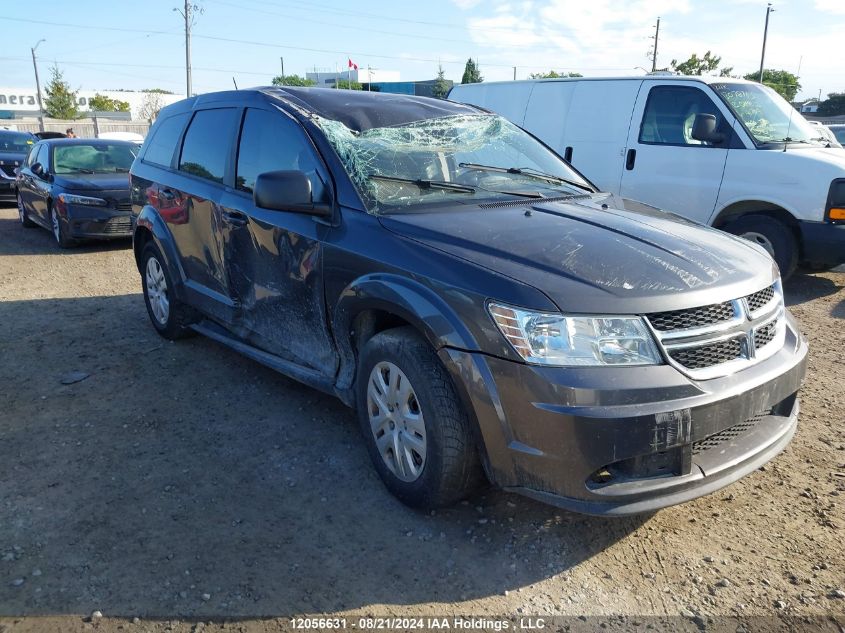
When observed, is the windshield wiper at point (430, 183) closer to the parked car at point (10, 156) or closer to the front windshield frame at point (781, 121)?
the front windshield frame at point (781, 121)

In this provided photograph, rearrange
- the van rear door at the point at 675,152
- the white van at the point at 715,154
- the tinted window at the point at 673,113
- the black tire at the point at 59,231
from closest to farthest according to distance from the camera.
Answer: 1. the white van at the point at 715,154
2. the van rear door at the point at 675,152
3. the tinted window at the point at 673,113
4. the black tire at the point at 59,231

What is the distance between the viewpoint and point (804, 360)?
2.99 meters

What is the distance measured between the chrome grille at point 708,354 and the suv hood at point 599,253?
0.56 feet

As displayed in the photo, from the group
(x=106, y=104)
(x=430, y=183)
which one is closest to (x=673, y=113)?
(x=430, y=183)

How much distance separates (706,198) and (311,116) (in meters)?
4.99

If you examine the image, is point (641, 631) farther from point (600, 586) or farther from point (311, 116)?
point (311, 116)

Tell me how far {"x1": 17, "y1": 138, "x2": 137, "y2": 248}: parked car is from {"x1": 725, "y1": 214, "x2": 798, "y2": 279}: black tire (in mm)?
7648

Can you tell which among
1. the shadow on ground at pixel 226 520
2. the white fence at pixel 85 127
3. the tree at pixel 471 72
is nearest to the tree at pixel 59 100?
the white fence at pixel 85 127

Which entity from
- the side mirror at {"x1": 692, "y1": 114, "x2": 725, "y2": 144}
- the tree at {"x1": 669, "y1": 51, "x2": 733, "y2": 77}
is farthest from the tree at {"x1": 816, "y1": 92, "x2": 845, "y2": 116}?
the side mirror at {"x1": 692, "y1": 114, "x2": 725, "y2": 144}

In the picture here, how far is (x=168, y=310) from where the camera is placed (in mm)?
5227

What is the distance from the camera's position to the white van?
21.0 feet

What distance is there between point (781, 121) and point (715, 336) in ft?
18.5

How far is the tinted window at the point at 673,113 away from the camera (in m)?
7.12

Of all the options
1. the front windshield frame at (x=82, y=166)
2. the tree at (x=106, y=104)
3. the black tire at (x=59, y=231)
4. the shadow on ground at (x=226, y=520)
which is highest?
the tree at (x=106, y=104)
